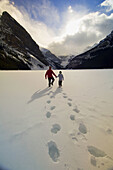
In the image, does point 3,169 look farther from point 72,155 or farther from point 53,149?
point 72,155

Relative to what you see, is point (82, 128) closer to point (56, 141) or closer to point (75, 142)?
point (75, 142)

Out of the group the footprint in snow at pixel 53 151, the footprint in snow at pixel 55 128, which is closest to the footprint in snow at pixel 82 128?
the footprint in snow at pixel 55 128

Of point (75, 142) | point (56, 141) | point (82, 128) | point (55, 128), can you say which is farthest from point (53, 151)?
point (82, 128)

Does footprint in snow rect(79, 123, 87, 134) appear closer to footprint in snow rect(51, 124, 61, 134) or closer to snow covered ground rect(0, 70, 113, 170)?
snow covered ground rect(0, 70, 113, 170)

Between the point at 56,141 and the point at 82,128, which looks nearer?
the point at 56,141

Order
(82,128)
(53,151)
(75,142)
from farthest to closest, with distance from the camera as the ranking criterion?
1. (82,128)
2. (75,142)
3. (53,151)

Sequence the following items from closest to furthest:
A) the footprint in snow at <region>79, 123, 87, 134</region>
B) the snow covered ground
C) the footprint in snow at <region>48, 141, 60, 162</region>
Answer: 1. the snow covered ground
2. the footprint in snow at <region>48, 141, 60, 162</region>
3. the footprint in snow at <region>79, 123, 87, 134</region>

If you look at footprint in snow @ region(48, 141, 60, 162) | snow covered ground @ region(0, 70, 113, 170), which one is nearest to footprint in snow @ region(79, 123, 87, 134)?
snow covered ground @ region(0, 70, 113, 170)

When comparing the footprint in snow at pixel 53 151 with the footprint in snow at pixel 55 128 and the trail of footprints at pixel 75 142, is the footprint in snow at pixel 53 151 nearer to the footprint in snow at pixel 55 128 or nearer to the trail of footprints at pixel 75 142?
the trail of footprints at pixel 75 142

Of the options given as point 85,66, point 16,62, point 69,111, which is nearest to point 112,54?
point 85,66

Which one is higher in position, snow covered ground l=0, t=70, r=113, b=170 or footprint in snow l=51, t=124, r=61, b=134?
snow covered ground l=0, t=70, r=113, b=170

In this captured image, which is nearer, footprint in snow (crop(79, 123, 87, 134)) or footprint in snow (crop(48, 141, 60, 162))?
footprint in snow (crop(48, 141, 60, 162))

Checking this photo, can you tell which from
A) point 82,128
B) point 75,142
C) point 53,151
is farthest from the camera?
point 82,128

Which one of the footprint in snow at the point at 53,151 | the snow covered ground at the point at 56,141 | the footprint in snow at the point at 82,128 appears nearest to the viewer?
the snow covered ground at the point at 56,141
